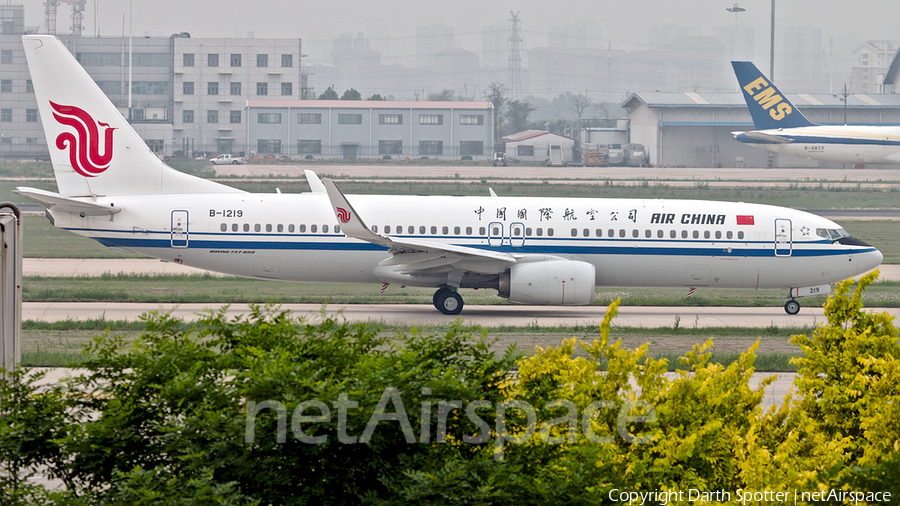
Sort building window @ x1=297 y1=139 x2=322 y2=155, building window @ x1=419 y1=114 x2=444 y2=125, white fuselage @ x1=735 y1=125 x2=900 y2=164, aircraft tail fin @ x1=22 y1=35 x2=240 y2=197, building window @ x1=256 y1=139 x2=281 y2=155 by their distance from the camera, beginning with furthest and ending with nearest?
building window @ x1=419 y1=114 x2=444 y2=125 → building window @ x1=256 y1=139 x2=281 y2=155 → building window @ x1=297 y1=139 x2=322 y2=155 → white fuselage @ x1=735 y1=125 x2=900 y2=164 → aircraft tail fin @ x1=22 y1=35 x2=240 y2=197

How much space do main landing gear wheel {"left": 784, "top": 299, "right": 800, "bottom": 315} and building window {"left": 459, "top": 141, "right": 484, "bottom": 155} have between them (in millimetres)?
95285

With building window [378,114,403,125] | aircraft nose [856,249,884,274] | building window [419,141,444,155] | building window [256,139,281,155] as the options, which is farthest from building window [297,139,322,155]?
aircraft nose [856,249,884,274]

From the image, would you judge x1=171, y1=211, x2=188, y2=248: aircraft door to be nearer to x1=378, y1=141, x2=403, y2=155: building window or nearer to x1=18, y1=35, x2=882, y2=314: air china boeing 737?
x1=18, y1=35, x2=882, y2=314: air china boeing 737

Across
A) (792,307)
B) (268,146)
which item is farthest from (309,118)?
(792,307)

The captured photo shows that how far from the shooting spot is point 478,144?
121 meters

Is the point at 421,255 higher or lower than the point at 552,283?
higher

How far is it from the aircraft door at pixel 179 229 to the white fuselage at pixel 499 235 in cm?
3

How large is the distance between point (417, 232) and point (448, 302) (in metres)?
2.14

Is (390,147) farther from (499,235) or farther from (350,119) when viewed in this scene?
(499,235)

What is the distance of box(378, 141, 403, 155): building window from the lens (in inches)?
4673

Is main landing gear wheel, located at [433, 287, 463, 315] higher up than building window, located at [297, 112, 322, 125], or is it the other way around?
building window, located at [297, 112, 322, 125]

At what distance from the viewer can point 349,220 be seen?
23.3 metres

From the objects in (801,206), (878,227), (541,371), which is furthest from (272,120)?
(541,371)

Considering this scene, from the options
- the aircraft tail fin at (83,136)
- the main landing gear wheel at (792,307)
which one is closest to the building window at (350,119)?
the aircraft tail fin at (83,136)
